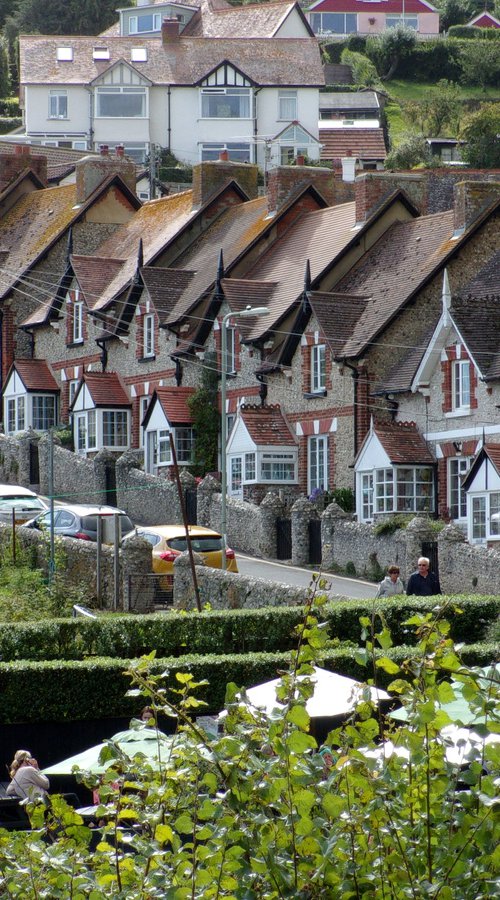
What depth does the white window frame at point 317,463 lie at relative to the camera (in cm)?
4603

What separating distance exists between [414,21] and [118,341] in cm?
8677

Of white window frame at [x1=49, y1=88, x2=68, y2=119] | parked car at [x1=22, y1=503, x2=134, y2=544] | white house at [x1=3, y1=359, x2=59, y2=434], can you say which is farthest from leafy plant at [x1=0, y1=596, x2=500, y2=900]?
white window frame at [x1=49, y1=88, x2=68, y2=119]

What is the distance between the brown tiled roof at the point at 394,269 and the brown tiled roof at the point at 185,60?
151 ft

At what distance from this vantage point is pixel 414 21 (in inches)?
5354

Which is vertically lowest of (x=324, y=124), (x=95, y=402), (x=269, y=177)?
(x=95, y=402)

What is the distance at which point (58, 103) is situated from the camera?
95.2 metres

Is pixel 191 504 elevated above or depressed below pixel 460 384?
below

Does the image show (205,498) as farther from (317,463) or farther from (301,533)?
(301,533)

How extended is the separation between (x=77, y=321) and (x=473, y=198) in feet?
59.5

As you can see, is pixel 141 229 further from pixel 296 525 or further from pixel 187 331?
pixel 296 525

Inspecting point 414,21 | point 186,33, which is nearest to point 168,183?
point 186,33

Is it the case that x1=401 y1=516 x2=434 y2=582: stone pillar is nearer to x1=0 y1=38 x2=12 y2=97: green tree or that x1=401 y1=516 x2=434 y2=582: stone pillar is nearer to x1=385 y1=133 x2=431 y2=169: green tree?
x1=385 y1=133 x2=431 y2=169: green tree

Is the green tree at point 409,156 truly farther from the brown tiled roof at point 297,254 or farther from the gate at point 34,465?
the gate at point 34,465

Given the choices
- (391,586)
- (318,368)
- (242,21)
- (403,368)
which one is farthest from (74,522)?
(242,21)
